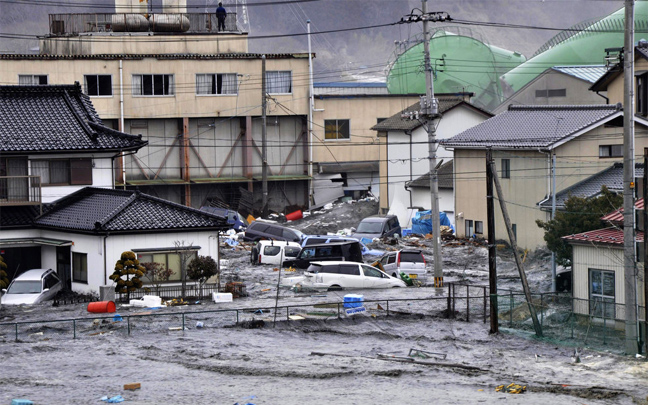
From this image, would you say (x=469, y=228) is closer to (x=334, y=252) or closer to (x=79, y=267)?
(x=334, y=252)

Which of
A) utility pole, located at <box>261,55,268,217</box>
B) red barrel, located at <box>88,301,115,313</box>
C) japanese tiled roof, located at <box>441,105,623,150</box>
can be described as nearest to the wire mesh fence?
red barrel, located at <box>88,301,115,313</box>

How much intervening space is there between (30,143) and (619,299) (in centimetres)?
2166

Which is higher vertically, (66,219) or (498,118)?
(498,118)

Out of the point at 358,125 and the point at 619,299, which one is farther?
the point at 358,125

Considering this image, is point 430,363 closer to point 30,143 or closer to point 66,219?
point 66,219

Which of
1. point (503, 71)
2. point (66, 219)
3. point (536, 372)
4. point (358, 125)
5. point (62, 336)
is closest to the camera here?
point (536, 372)

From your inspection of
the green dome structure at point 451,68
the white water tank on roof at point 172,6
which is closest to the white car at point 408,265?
the white water tank on roof at point 172,6

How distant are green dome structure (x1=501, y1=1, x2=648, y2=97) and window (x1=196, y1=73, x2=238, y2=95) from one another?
26.8 m

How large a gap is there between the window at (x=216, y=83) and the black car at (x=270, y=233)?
1332 cm

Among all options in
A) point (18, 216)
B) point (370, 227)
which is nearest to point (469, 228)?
point (370, 227)

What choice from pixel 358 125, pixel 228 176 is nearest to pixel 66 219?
pixel 228 176

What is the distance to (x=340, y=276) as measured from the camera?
1240 inches

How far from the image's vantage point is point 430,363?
829 inches

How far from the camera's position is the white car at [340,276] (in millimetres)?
31422
